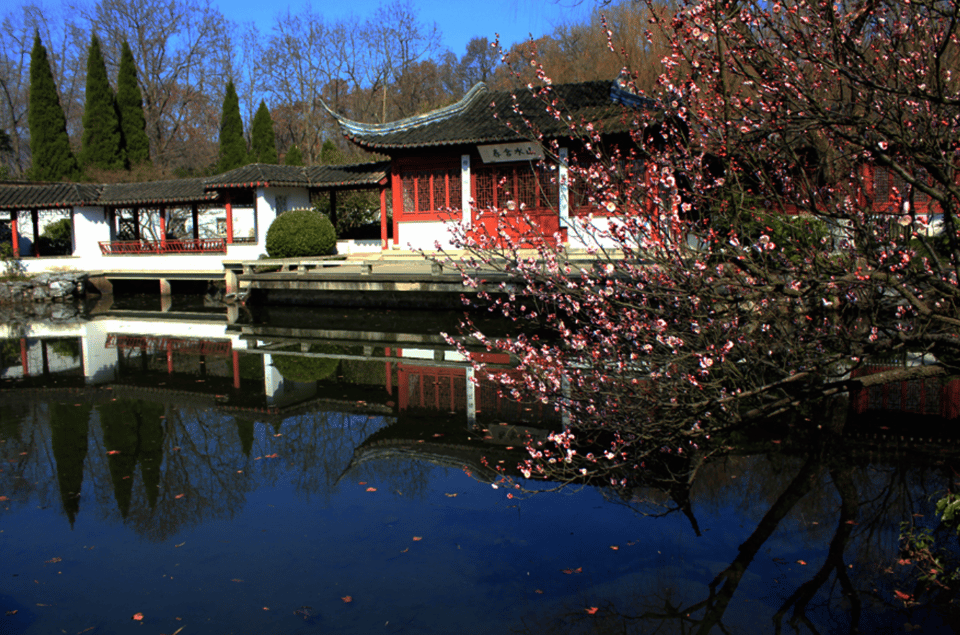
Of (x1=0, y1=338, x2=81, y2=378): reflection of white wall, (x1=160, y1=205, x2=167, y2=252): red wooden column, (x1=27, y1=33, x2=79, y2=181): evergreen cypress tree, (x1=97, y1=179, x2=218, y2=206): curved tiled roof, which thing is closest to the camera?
(x1=0, y1=338, x2=81, y2=378): reflection of white wall

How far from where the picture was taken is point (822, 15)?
366 cm

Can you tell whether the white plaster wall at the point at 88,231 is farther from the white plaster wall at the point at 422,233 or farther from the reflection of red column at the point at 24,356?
the white plaster wall at the point at 422,233

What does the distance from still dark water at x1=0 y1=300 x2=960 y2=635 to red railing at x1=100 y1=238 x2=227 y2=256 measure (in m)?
14.2

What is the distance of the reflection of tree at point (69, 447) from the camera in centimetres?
575

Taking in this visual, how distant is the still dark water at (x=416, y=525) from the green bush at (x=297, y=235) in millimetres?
11444

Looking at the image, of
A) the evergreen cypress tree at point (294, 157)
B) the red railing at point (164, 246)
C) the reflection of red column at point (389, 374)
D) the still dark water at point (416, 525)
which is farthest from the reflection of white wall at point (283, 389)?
the evergreen cypress tree at point (294, 157)

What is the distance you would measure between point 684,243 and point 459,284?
1030cm

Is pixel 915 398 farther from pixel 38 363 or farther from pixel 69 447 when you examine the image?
pixel 38 363

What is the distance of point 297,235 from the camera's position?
64.8ft

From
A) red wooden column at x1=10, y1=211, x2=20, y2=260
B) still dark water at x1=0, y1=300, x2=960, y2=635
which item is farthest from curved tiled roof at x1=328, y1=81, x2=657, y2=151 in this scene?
red wooden column at x1=10, y1=211, x2=20, y2=260

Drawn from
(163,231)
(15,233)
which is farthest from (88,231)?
(163,231)

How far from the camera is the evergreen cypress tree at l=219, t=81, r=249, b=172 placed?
33.6 meters

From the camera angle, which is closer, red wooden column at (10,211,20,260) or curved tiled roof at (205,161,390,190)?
curved tiled roof at (205,161,390,190)

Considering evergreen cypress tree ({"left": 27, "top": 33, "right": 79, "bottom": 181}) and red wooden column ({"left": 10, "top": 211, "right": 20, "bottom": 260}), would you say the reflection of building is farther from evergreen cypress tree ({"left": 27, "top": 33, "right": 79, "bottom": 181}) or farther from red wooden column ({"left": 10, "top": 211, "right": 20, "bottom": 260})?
evergreen cypress tree ({"left": 27, "top": 33, "right": 79, "bottom": 181})
